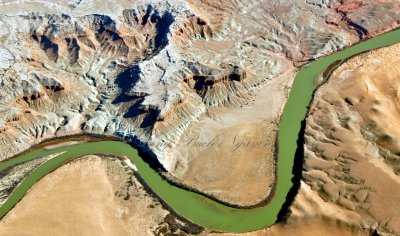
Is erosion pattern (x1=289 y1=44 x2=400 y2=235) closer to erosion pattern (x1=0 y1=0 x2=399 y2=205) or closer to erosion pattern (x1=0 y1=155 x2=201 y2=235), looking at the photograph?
erosion pattern (x1=0 y1=0 x2=399 y2=205)

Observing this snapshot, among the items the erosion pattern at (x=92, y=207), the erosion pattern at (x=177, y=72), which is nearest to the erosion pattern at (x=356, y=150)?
the erosion pattern at (x=177, y=72)

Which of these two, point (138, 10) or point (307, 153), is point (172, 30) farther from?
point (307, 153)

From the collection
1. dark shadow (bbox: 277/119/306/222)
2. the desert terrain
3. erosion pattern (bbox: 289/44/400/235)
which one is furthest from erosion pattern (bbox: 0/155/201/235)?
erosion pattern (bbox: 289/44/400/235)

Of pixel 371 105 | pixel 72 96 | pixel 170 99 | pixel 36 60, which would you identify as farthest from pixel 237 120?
pixel 36 60

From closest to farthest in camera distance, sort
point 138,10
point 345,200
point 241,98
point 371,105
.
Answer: point 345,200 → point 371,105 → point 241,98 → point 138,10

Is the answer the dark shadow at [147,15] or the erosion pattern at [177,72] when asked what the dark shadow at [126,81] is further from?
the dark shadow at [147,15]

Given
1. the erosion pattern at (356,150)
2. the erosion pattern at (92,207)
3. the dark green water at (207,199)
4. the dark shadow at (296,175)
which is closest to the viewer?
the erosion pattern at (356,150)

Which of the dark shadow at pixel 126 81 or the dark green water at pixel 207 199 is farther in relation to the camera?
the dark shadow at pixel 126 81
